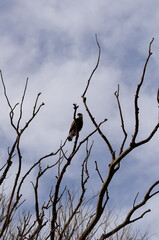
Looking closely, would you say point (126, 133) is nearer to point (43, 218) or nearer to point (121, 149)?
point (121, 149)

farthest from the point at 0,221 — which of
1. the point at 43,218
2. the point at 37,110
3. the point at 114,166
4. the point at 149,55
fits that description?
the point at 149,55

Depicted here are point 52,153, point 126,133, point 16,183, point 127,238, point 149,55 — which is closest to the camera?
point 149,55

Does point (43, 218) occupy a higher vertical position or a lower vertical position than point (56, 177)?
lower

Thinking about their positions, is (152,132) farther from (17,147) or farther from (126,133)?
(17,147)

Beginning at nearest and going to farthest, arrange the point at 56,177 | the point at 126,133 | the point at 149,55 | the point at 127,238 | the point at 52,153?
the point at 149,55
the point at 126,133
the point at 56,177
the point at 52,153
the point at 127,238

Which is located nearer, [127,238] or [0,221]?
[0,221]

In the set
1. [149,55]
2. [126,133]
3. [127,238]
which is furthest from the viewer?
[127,238]

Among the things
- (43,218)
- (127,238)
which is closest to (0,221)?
(43,218)

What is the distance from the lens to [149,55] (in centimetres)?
186

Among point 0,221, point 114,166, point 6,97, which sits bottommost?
point 0,221

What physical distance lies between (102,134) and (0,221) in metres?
1.25

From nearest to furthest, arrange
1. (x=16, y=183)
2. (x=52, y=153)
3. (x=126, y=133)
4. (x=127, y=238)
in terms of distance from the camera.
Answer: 1. (x=126, y=133)
2. (x=16, y=183)
3. (x=52, y=153)
4. (x=127, y=238)

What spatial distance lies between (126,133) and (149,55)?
501mm

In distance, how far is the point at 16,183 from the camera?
7.22ft
